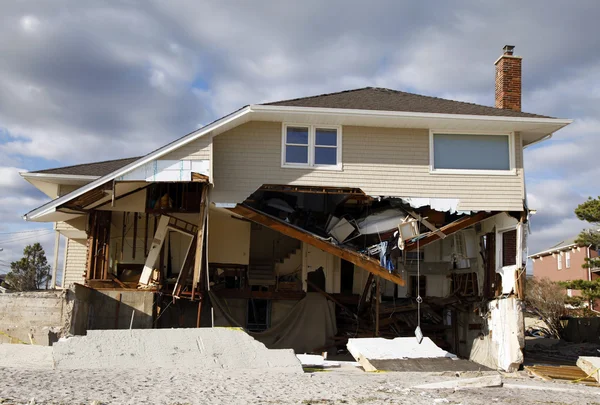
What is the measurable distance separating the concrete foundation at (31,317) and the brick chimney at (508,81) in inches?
573

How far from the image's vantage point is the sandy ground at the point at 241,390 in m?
10.6

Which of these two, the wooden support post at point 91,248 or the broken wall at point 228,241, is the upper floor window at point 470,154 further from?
the wooden support post at point 91,248

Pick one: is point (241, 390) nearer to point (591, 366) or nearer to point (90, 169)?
point (591, 366)

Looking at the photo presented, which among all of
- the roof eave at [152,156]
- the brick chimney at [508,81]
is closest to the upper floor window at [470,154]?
the brick chimney at [508,81]

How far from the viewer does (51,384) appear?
11.3 metres

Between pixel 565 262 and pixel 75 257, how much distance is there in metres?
41.0

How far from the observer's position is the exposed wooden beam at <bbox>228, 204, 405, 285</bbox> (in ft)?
62.1

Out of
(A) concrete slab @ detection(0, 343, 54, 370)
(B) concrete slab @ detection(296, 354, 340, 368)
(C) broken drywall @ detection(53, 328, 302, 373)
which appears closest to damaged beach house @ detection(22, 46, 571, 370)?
(A) concrete slab @ detection(0, 343, 54, 370)

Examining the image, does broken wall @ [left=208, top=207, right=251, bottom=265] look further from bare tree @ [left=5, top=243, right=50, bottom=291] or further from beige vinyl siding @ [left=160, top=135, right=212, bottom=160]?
bare tree @ [left=5, top=243, right=50, bottom=291]

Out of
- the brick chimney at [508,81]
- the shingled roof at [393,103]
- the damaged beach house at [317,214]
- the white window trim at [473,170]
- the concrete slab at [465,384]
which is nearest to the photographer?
the concrete slab at [465,384]

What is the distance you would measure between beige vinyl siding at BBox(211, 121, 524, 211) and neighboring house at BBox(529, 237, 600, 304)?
29013mm

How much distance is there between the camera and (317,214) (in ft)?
71.0

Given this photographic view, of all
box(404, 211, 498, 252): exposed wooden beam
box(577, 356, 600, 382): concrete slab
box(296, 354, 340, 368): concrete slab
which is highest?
box(404, 211, 498, 252): exposed wooden beam

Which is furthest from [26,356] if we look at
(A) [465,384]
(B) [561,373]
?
(B) [561,373]
